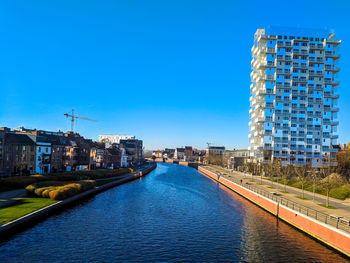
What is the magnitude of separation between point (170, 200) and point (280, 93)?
2933 inches

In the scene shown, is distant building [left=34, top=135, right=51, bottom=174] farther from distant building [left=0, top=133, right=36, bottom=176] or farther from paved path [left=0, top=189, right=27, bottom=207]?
paved path [left=0, top=189, right=27, bottom=207]

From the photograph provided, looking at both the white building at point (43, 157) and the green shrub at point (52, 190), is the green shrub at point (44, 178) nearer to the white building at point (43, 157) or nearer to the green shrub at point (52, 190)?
the green shrub at point (52, 190)

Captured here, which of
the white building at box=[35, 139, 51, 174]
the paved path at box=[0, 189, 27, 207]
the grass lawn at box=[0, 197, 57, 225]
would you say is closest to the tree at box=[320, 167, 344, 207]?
the grass lawn at box=[0, 197, 57, 225]

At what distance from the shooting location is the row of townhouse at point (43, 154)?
6688 cm

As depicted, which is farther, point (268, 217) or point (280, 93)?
point (280, 93)

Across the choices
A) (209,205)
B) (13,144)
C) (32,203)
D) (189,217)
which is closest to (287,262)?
(189,217)

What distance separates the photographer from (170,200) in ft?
176

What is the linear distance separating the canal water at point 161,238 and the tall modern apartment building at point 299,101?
220ft

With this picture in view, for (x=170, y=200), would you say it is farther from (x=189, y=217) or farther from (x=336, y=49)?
(x=336, y=49)

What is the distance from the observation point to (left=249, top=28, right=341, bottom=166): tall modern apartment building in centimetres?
10575

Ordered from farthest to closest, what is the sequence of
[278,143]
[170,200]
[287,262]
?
[278,143] < [170,200] < [287,262]

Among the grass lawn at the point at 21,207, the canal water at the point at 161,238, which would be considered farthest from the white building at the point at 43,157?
the canal water at the point at 161,238

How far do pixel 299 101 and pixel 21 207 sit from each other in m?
102

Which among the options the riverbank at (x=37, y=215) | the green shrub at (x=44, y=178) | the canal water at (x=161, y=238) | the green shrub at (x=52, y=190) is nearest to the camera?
the canal water at (x=161, y=238)
